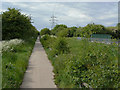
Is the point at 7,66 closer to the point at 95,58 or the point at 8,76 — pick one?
the point at 8,76

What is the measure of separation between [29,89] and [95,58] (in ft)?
8.39

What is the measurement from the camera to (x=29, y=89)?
19.5 feet

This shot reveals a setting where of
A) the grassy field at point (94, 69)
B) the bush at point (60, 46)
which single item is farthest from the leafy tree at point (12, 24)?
the grassy field at point (94, 69)

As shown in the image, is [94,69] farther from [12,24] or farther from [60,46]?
[12,24]

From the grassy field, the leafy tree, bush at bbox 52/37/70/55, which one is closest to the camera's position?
the grassy field

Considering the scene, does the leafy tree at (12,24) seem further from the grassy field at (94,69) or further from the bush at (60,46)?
the grassy field at (94,69)

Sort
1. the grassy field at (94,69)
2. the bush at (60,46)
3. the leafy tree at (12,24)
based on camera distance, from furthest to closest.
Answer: the leafy tree at (12,24), the bush at (60,46), the grassy field at (94,69)

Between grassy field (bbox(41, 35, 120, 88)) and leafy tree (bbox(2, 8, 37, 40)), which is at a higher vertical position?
leafy tree (bbox(2, 8, 37, 40))

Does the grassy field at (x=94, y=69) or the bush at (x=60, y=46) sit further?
the bush at (x=60, y=46)

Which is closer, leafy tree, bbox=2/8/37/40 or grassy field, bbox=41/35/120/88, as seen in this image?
grassy field, bbox=41/35/120/88

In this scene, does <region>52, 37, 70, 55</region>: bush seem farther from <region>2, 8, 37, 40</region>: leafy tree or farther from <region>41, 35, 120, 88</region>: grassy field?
<region>2, 8, 37, 40</region>: leafy tree

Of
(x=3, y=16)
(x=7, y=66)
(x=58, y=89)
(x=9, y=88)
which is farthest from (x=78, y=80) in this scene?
(x=3, y=16)

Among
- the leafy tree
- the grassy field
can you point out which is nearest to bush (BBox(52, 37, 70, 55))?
the grassy field

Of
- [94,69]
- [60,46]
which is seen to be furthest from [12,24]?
[94,69]
